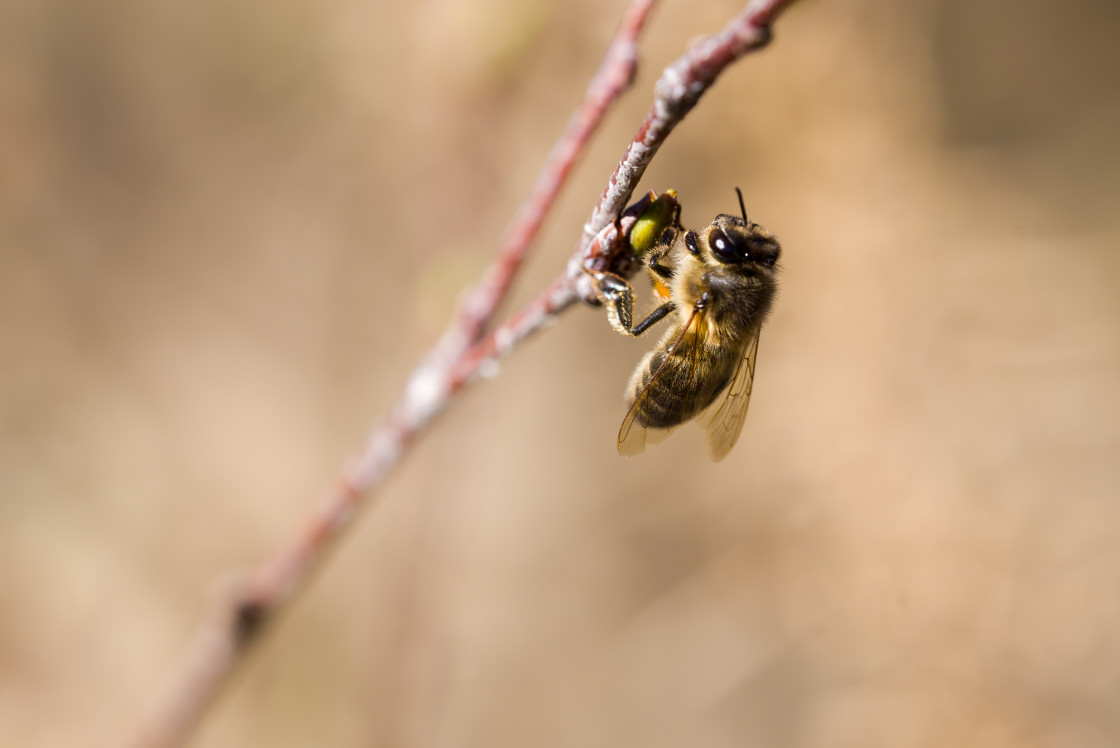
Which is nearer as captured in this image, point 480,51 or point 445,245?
point 480,51

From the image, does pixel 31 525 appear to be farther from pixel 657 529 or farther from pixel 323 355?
pixel 657 529

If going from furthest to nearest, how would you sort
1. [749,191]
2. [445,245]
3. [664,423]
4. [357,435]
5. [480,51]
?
[357,435], [749,191], [445,245], [480,51], [664,423]

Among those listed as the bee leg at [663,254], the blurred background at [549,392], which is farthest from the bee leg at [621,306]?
the blurred background at [549,392]

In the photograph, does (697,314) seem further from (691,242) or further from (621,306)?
(621,306)

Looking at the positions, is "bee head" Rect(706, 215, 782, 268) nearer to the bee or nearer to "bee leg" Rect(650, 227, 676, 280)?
the bee

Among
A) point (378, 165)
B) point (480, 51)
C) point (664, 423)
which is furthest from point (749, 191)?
point (664, 423)
